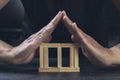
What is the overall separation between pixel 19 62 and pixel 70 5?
0.28 metres

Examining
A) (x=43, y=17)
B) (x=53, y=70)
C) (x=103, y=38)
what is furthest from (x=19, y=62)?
(x=103, y=38)

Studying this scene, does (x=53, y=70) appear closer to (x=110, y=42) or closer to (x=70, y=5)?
(x=70, y=5)

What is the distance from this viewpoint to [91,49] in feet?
2.90

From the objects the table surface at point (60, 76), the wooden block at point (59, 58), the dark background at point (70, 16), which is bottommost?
the table surface at point (60, 76)

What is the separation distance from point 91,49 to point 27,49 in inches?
6.7

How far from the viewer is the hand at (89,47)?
0.88 metres

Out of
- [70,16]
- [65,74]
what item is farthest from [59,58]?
[70,16]

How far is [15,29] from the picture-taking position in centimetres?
134

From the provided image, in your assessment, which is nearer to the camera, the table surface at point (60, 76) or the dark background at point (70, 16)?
the table surface at point (60, 76)

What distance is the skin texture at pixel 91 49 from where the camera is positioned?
89 cm

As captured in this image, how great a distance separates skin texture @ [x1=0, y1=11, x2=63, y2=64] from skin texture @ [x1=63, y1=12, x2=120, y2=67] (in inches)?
1.9

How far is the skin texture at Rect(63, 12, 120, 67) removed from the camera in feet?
2.90

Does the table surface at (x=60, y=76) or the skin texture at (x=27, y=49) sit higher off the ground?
the skin texture at (x=27, y=49)

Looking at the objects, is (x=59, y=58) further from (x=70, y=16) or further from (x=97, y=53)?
(x=70, y=16)
